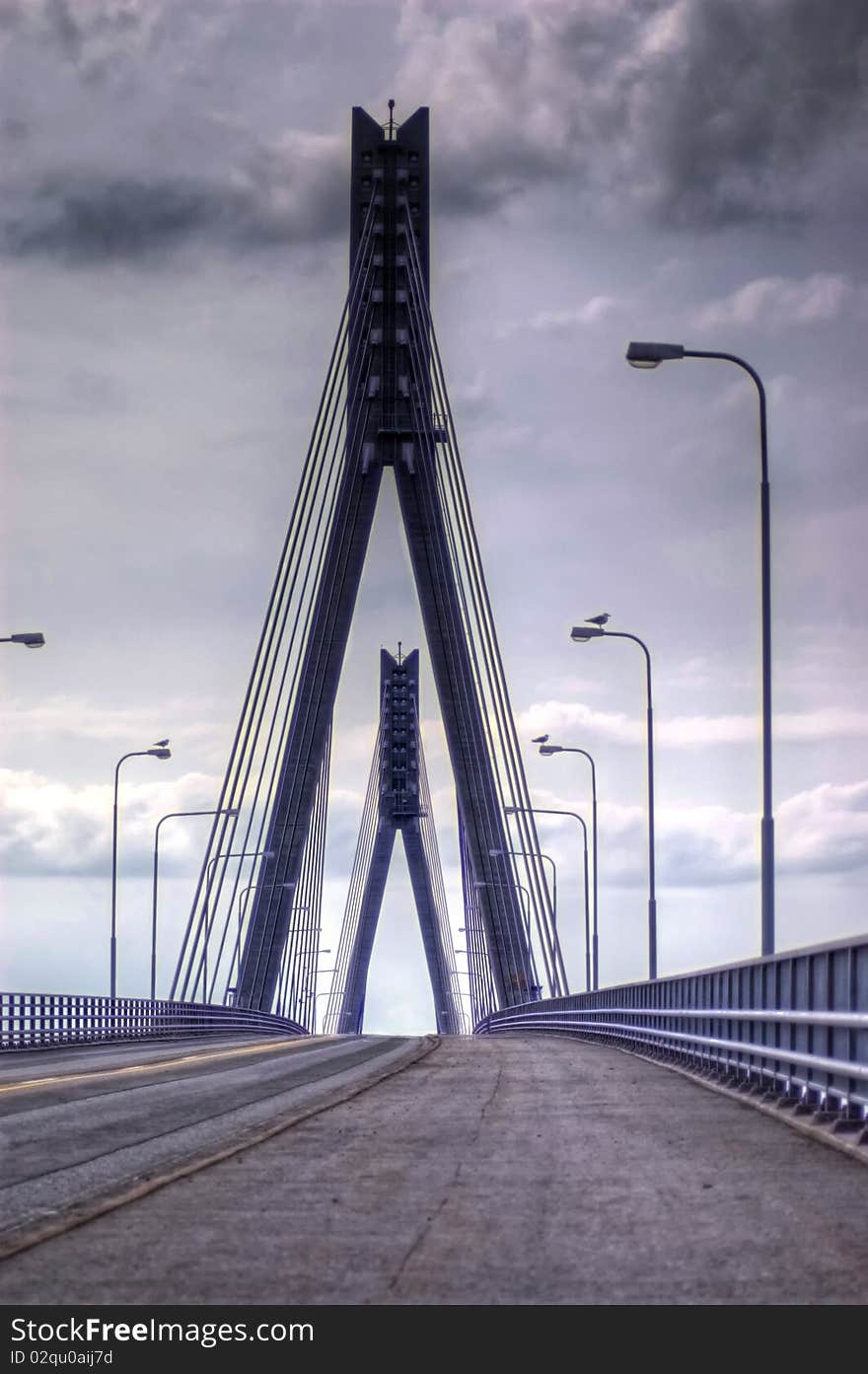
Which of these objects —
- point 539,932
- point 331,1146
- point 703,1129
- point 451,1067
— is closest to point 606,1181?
point 331,1146

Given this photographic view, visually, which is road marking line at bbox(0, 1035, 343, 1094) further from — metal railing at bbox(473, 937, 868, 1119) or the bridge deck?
metal railing at bbox(473, 937, 868, 1119)

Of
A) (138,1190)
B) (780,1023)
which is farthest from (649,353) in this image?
(138,1190)

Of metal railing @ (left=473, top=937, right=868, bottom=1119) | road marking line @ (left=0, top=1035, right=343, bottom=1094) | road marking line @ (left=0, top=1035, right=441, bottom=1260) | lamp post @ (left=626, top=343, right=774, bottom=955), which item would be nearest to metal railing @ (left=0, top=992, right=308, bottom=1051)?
road marking line @ (left=0, top=1035, right=343, bottom=1094)

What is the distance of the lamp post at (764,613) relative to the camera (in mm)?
20891

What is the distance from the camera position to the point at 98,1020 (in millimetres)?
41812

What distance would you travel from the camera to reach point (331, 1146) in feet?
38.2

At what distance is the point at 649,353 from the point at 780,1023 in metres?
10.8

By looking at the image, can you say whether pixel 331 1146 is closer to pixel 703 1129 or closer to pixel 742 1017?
pixel 703 1129

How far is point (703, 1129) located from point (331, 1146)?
2.86m

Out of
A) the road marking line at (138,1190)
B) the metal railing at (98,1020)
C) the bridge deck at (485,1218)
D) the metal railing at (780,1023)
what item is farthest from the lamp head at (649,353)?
the metal railing at (98,1020)

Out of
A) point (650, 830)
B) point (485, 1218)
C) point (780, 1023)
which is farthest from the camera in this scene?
point (650, 830)

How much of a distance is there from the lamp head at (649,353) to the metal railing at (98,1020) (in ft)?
57.6

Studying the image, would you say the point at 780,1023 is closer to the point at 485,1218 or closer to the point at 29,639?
the point at 485,1218
